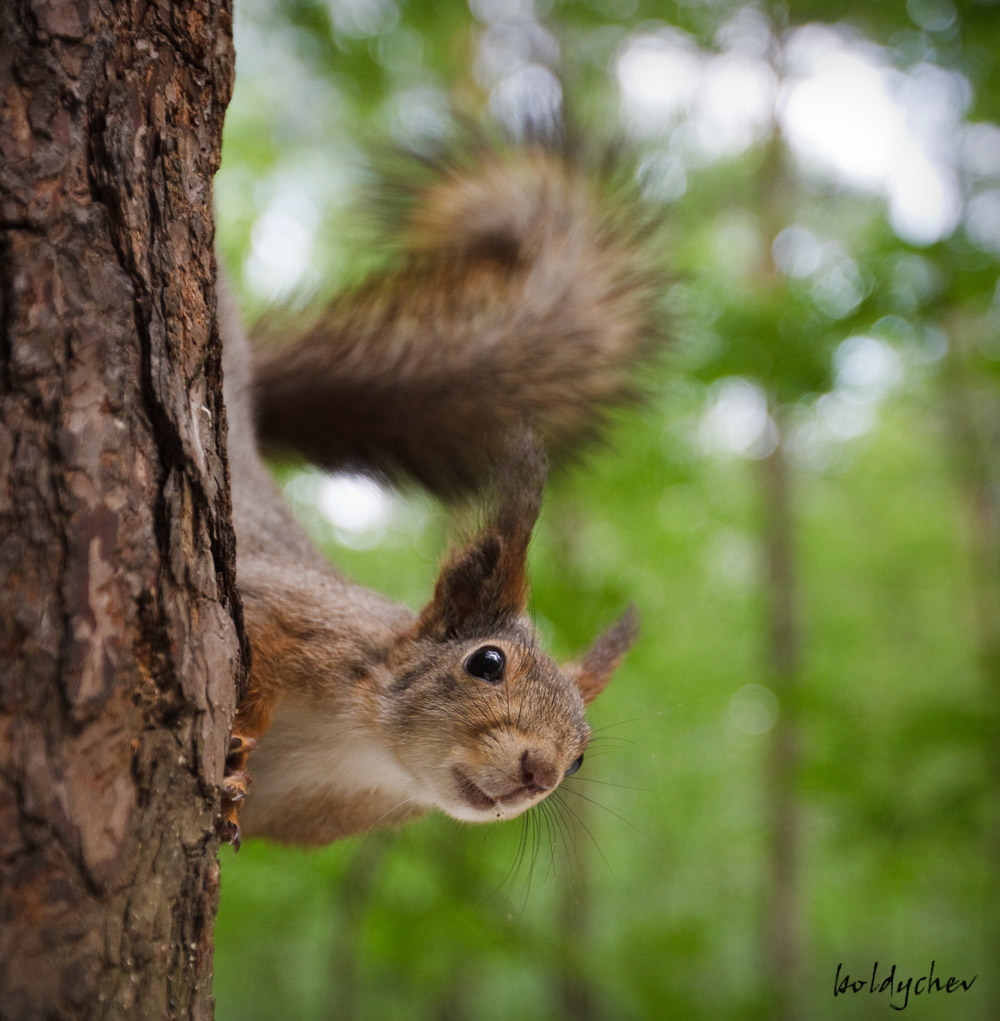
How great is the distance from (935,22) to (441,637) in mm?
3566

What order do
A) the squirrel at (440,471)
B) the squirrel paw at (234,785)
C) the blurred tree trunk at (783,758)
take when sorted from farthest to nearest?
the blurred tree trunk at (783,758), the squirrel at (440,471), the squirrel paw at (234,785)

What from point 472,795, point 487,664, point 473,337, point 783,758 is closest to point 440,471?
point 473,337

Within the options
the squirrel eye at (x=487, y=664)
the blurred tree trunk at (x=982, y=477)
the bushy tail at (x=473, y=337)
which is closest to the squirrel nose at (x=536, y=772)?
the squirrel eye at (x=487, y=664)

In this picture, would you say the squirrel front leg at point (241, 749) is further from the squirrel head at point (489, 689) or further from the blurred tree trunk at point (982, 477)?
the blurred tree trunk at point (982, 477)

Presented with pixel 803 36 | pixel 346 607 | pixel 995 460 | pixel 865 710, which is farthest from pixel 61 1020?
pixel 995 460

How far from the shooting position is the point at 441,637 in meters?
1.84

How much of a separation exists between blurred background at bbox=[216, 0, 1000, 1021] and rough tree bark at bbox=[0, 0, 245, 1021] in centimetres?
96

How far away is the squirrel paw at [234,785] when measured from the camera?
1.38m

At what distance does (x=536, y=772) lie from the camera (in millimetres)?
1566

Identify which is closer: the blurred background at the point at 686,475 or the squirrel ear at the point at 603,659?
the squirrel ear at the point at 603,659

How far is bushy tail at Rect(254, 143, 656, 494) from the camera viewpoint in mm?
2377

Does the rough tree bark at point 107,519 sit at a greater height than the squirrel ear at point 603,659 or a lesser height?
lesser

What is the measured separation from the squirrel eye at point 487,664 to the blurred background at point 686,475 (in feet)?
1.20

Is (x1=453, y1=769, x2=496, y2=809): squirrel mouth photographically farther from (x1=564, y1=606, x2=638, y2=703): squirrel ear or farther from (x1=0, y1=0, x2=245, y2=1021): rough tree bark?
(x1=0, y1=0, x2=245, y2=1021): rough tree bark
